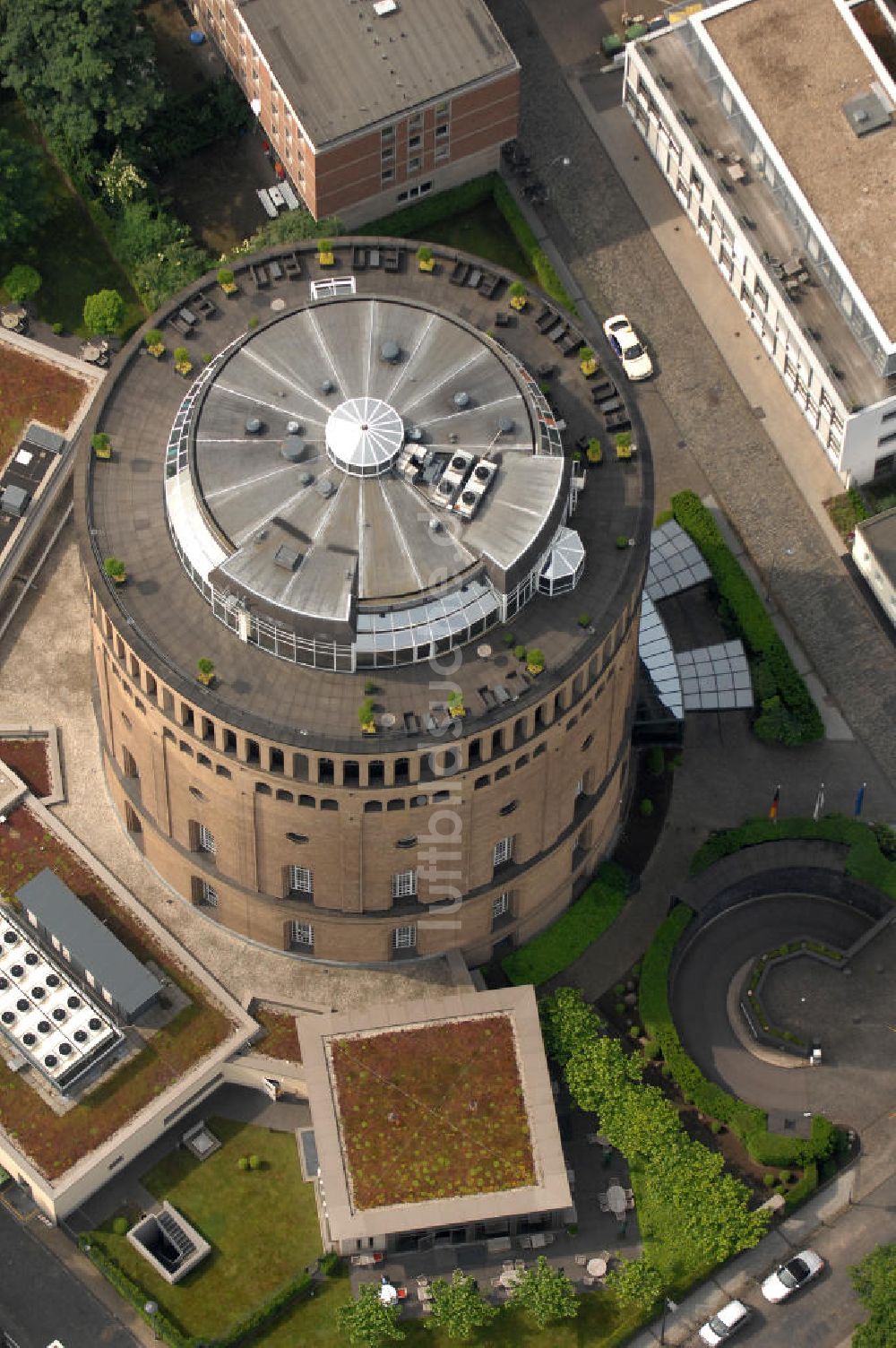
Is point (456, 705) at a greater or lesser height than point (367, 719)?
lesser

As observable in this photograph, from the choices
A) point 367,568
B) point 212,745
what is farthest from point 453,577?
point 212,745

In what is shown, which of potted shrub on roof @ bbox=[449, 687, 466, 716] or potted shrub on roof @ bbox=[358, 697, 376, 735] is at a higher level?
potted shrub on roof @ bbox=[358, 697, 376, 735]

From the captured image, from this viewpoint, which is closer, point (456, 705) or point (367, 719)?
point (367, 719)

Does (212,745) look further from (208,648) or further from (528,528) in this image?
(528,528)

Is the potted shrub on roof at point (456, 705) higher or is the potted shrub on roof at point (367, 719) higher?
the potted shrub on roof at point (367, 719)

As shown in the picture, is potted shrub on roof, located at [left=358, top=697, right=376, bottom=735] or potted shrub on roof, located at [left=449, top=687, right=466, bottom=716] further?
potted shrub on roof, located at [left=449, top=687, right=466, bottom=716]

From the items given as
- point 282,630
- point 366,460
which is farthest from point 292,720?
point 366,460

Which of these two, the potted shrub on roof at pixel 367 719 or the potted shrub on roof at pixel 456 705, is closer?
the potted shrub on roof at pixel 367 719

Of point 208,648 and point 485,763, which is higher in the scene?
point 208,648
